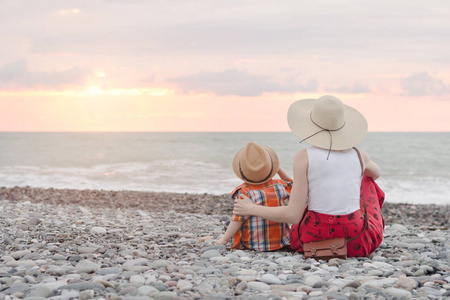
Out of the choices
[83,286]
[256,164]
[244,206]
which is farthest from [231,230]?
[83,286]

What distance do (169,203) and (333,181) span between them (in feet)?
20.3

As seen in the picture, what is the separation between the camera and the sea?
1593 cm

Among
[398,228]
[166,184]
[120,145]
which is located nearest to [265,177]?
[398,228]

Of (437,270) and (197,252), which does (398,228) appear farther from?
(197,252)

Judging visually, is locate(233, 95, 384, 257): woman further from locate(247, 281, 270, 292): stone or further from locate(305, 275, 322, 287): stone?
locate(247, 281, 270, 292): stone

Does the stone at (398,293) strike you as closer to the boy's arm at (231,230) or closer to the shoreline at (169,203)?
the boy's arm at (231,230)

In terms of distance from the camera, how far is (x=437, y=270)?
3.73 metres

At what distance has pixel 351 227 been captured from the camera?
12.6ft

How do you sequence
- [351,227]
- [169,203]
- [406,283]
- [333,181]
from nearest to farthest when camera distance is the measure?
[406,283], [333,181], [351,227], [169,203]

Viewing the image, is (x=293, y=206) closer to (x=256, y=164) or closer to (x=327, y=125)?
(x=256, y=164)

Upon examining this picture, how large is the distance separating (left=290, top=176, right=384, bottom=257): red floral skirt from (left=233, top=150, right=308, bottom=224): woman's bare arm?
16cm

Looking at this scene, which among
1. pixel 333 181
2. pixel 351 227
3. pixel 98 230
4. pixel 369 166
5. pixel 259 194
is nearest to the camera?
pixel 333 181

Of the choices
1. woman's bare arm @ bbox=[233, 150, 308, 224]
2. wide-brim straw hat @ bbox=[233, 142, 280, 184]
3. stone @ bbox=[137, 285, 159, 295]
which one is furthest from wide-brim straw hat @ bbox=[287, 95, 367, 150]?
stone @ bbox=[137, 285, 159, 295]

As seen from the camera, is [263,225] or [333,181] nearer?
[333,181]
